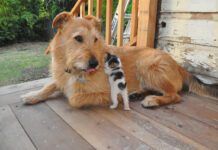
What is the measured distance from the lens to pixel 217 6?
2195mm

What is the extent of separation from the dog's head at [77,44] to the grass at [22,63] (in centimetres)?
164

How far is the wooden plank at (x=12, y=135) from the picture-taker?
4.94 feet

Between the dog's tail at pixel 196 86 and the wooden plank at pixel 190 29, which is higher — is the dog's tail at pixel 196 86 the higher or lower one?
the lower one

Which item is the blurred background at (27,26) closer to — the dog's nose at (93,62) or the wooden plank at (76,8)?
the wooden plank at (76,8)

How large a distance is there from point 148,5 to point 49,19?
497cm

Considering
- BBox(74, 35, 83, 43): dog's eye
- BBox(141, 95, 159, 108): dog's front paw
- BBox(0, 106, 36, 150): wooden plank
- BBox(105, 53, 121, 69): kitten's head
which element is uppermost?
BBox(74, 35, 83, 43): dog's eye

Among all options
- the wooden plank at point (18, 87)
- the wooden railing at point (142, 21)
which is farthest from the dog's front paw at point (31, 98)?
the wooden railing at point (142, 21)

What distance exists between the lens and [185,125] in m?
1.78

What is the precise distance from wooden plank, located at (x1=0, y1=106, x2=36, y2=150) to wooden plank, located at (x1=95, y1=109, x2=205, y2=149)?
0.64 meters

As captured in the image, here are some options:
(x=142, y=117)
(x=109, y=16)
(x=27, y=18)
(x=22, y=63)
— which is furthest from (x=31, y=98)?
(x=27, y=18)

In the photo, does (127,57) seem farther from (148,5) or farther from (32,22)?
(32,22)

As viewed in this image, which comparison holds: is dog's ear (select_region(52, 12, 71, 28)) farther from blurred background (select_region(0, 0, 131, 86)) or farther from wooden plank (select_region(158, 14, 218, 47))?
blurred background (select_region(0, 0, 131, 86))

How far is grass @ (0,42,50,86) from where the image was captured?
11.8 feet

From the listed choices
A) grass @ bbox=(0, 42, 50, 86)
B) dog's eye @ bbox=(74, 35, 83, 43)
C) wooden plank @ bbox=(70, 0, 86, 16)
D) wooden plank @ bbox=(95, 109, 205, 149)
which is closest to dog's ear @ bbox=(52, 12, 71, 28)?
dog's eye @ bbox=(74, 35, 83, 43)
